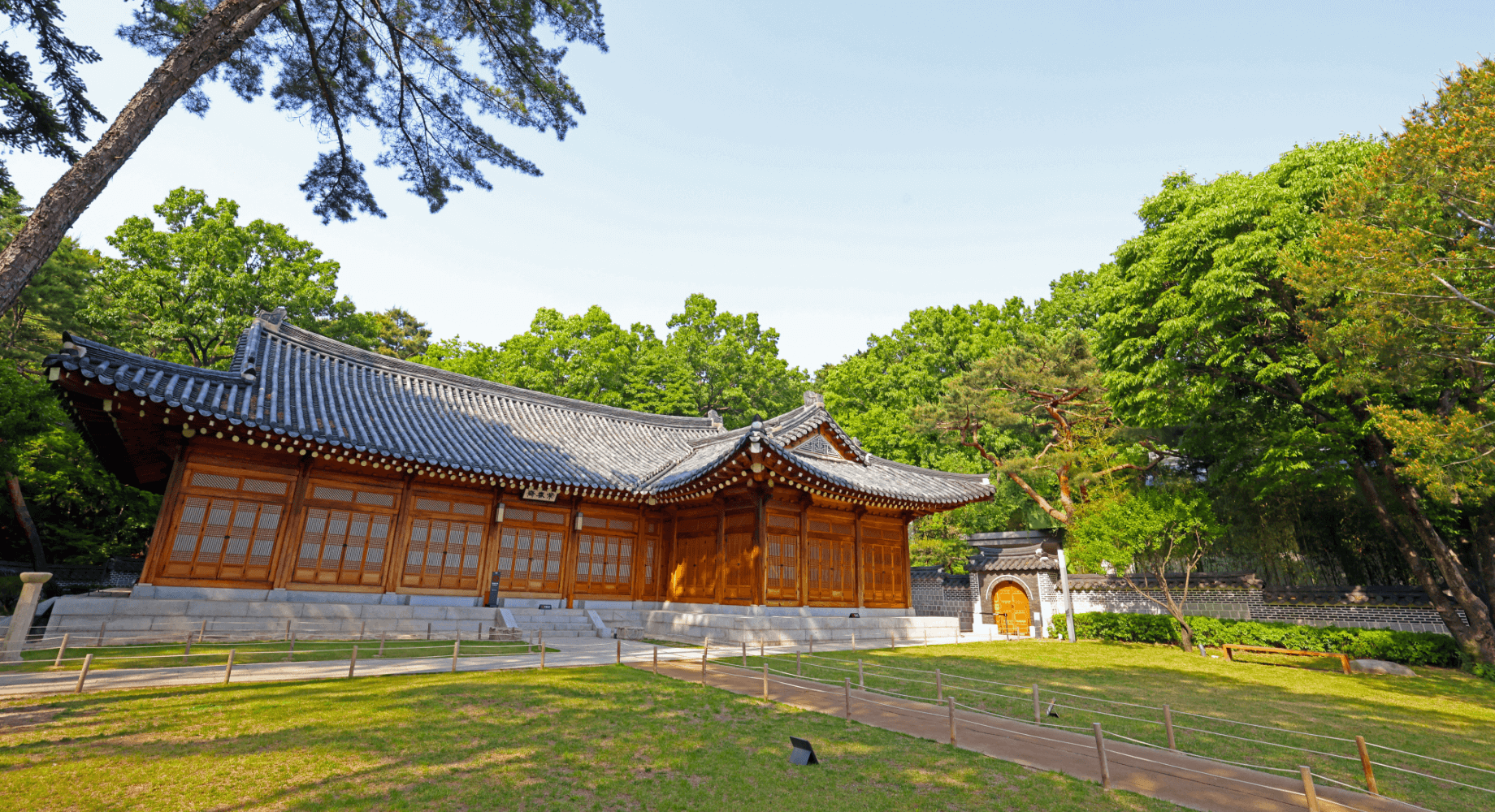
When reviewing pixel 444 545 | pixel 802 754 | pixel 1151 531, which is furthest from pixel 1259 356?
pixel 444 545

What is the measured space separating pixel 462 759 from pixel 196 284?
33.1m

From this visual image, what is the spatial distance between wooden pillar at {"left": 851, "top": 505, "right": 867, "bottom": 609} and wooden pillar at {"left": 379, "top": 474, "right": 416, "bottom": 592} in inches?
509

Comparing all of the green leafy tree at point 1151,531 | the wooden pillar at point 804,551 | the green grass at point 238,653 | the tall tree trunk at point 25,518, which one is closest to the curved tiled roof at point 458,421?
the wooden pillar at point 804,551

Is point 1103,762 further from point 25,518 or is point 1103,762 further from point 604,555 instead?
point 25,518

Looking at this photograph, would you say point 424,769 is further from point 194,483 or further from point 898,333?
point 898,333

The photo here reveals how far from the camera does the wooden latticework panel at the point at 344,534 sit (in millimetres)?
14969

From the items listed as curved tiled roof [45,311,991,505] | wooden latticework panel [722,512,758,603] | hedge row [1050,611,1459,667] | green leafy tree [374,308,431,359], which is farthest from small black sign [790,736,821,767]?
green leafy tree [374,308,431,359]

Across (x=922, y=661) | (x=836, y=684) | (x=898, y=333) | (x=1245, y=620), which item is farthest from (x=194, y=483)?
(x=898, y=333)

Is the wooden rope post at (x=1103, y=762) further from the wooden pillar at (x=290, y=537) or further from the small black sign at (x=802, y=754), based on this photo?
the wooden pillar at (x=290, y=537)

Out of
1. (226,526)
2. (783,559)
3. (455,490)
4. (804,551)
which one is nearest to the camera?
(226,526)

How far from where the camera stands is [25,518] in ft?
71.3

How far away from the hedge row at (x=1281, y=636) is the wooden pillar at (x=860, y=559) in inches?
321

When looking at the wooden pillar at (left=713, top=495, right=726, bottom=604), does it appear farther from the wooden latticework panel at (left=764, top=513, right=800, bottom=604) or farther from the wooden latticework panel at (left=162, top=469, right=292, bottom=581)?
the wooden latticework panel at (left=162, top=469, right=292, bottom=581)

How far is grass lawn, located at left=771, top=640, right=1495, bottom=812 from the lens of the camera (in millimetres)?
6930
